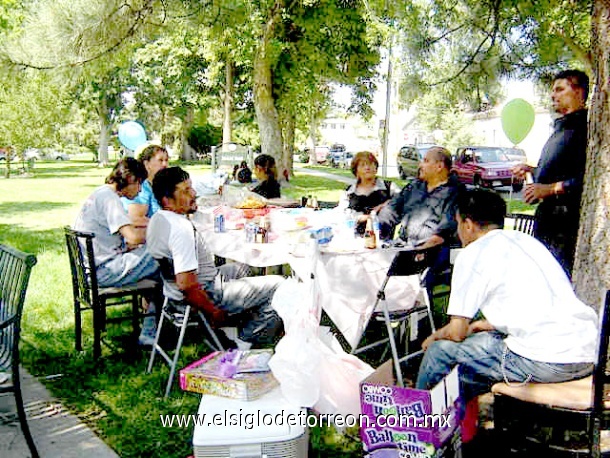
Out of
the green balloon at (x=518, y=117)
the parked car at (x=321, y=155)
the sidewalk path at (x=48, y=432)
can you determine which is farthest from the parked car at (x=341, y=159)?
the sidewalk path at (x=48, y=432)

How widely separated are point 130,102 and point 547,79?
1425 inches

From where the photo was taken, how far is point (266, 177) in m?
6.42

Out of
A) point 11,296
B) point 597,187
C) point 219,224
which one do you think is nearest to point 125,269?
point 219,224

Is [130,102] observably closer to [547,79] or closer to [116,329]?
[547,79]

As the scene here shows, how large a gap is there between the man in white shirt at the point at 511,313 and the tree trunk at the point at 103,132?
38.8 m

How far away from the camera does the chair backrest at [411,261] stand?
3.24 m

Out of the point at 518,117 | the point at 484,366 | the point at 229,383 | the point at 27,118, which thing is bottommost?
the point at 229,383

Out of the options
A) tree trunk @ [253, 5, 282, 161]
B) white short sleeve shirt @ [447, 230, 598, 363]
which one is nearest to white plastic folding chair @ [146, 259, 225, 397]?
white short sleeve shirt @ [447, 230, 598, 363]

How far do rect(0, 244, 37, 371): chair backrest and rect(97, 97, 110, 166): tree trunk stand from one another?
37714 millimetres

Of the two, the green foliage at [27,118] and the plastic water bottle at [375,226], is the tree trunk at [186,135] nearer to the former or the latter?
the green foliage at [27,118]

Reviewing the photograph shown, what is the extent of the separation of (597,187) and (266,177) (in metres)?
3.91

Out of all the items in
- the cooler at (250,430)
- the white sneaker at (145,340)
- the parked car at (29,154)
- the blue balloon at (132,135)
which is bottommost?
the white sneaker at (145,340)

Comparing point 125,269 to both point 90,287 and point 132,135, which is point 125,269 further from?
point 132,135

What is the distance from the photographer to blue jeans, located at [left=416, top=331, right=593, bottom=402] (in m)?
2.33
